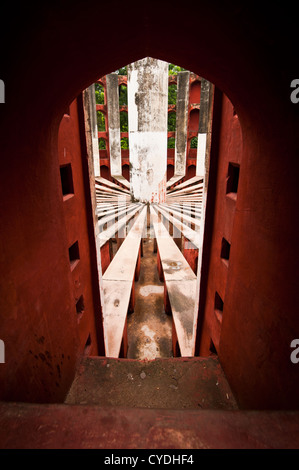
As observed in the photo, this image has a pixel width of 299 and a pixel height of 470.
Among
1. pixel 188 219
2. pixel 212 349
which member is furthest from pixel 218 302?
pixel 188 219

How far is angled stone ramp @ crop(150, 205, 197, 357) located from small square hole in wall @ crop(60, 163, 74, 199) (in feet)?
7.78

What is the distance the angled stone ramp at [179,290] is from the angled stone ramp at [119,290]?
0.78 metres

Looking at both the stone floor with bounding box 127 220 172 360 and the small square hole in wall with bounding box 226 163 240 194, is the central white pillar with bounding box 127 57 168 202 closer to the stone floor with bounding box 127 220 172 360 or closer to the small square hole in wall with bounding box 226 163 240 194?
the stone floor with bounding box 127 220 172 360

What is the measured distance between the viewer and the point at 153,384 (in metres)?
2.38

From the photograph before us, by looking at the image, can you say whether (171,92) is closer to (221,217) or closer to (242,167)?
(221,217)

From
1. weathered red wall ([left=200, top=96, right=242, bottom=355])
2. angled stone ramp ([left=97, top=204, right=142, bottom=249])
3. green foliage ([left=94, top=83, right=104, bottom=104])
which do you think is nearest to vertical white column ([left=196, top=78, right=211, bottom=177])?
angled stone ramp ([left=97, top=204, right=142, bottom=249])

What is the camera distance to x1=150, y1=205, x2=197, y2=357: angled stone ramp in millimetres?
4141

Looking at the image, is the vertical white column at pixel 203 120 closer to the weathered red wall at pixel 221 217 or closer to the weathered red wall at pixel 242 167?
the weathered red wall at pixel 221 217

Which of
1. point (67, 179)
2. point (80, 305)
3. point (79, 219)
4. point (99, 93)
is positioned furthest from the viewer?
point (99, 93)

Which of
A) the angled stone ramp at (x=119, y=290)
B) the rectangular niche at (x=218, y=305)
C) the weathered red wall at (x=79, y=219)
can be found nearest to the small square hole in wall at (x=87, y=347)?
the weathered red wall at (x=79, y=219)

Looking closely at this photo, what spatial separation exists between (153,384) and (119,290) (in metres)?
3.17

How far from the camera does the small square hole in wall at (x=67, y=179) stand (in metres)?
2.56

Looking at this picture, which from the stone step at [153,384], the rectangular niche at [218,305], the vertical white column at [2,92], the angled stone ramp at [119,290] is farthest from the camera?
the angled stone ramp at [119,290]
